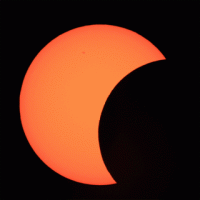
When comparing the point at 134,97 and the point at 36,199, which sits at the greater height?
the point at 134,97

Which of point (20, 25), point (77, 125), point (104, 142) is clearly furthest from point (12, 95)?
point (104, 142)

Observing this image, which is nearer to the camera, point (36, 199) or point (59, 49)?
point (59, 49)

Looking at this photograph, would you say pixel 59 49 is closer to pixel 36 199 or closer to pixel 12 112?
pixel 12 112

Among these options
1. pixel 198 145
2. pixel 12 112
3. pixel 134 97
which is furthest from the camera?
pixel 12 112

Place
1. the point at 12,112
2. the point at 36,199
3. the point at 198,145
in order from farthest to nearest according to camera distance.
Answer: the point at 12,112 → the point at 36,199 → the point at 198,145

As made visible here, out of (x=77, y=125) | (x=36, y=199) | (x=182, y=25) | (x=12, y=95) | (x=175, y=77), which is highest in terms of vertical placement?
(x=182, y=25)

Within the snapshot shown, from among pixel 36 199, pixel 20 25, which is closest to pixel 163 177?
pixel 36 199
